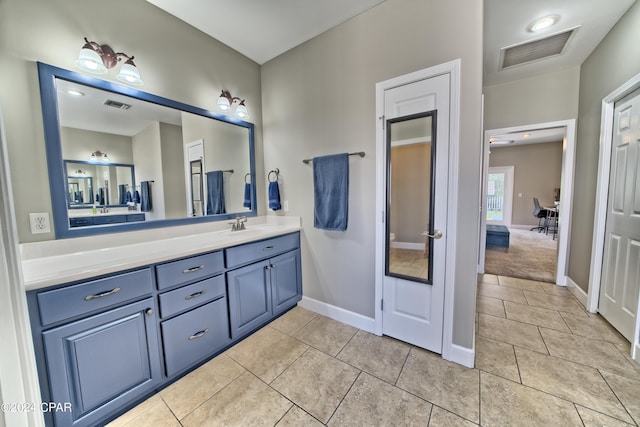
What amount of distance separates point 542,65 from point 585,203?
1719mm

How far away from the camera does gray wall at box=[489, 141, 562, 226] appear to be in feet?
22.0

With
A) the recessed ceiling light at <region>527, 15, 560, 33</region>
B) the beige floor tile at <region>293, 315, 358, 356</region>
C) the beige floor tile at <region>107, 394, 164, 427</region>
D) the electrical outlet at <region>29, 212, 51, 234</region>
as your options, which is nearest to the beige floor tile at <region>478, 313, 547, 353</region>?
the beige floor tile at <region>293, 315, 358, 356</region>

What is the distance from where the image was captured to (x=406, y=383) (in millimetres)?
1521

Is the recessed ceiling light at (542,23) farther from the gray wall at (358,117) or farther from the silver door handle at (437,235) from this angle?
the silver door handle at (437,235)

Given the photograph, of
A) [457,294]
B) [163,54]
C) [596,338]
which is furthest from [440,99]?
[596,338]

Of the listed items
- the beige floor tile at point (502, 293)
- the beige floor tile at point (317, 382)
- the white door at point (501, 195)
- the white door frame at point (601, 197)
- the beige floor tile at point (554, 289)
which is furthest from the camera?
the white door at point (501, 195)

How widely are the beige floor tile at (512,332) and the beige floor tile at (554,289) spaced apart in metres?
1.11

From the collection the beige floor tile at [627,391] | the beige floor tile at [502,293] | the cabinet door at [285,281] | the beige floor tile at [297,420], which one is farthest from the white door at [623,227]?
the cabinet door at [285,281]

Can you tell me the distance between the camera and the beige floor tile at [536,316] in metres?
2.12

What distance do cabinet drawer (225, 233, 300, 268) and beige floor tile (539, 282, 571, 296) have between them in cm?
315

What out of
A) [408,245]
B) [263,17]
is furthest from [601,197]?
[263,17]

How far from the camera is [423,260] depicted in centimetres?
182

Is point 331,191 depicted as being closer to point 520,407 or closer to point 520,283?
point 520,407

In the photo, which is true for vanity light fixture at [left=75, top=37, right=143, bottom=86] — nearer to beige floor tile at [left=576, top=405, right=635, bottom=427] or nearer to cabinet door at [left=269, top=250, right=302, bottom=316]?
cabinet door at [left=269, top=250, right=302, bottom=316]
